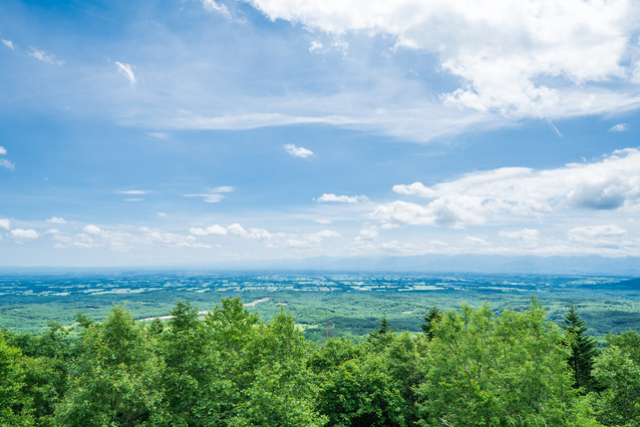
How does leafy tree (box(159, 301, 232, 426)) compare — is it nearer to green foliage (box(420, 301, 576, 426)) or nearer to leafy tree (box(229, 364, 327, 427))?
leafy tree (box(229, 364, 327, 427))

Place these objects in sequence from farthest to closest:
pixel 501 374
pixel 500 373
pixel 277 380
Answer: pixel 500 373 < pixel 501 374 < pixel 277 380

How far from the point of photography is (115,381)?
2125 centimetres

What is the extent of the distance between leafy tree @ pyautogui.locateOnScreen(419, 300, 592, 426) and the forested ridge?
9cm

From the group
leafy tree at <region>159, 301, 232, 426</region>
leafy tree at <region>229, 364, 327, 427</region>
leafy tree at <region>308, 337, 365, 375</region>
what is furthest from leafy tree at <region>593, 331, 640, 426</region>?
leafy tree at <region>159, 301, 232, 426</region>

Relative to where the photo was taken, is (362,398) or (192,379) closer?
(192,379)

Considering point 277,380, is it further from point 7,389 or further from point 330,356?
point 330,356

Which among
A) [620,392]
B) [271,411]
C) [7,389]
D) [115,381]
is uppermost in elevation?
[115,381]

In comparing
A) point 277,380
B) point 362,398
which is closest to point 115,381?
point 277,380

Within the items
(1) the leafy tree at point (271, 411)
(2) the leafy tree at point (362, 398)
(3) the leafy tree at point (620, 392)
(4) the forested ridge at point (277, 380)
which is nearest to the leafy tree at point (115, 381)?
(4) the forested ridge at point (277, 380)

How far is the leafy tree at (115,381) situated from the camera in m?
20.7

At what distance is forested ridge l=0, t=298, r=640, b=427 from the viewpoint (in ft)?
71.8

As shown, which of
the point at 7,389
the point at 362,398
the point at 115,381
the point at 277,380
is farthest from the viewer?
the point at 362,398

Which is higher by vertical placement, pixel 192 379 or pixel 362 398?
pixel 192 379

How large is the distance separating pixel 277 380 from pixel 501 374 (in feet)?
55.8
